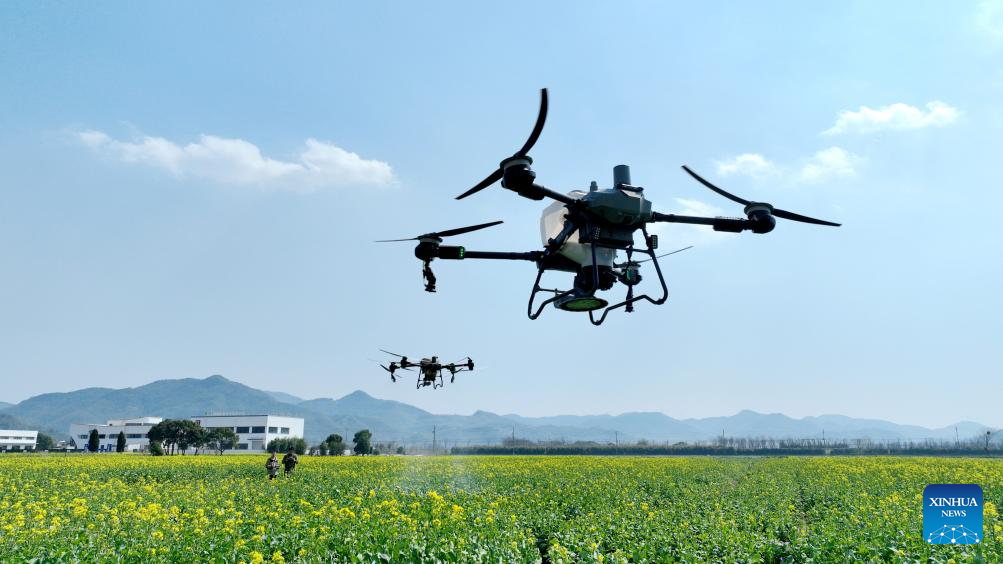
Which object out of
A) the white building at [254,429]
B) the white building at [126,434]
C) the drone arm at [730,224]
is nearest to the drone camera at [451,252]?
the drone arm at [730,224]

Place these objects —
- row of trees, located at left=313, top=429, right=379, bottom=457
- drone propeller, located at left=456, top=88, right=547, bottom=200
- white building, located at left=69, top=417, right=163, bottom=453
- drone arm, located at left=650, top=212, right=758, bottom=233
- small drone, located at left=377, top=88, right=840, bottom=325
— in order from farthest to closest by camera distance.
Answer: white building, located at left=69, top=417, right=163, bottom=453 < row of trees, located at left=313, top=429, right=379, bottom=457 < drone arm, located at left=650, top=212, right=758, bottom=233 < small drone, located at left=377, top=88, right=840, bottom=325 < drone propeller, located at left=456, top=88, right=547, bottom=200

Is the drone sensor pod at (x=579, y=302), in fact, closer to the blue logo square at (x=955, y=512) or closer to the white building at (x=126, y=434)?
the blue logo square at (x=955, y=512)

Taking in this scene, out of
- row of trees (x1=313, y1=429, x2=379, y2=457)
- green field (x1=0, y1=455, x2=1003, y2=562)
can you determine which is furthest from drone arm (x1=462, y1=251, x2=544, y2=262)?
row of trees (x1=313, y1=429, x2=379, y2=457)

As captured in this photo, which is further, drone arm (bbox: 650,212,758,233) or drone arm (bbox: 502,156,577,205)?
drone arm (bbox: 650,212,758,233)

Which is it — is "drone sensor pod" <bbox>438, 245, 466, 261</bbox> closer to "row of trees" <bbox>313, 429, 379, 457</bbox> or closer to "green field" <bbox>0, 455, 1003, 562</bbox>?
"green field" <bbox>0, 455, 1003, 562</bbox>

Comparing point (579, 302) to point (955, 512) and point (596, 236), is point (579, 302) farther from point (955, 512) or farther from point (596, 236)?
point (955, 512)

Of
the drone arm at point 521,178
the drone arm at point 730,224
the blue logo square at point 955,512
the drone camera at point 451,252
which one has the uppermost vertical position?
the drone arm at point 730,224
